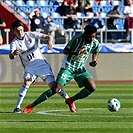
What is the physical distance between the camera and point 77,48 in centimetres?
1252

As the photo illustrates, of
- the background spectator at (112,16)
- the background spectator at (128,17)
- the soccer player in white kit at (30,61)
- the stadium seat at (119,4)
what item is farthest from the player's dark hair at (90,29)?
the stadium seat at (119,4)

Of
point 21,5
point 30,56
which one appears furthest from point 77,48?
point 21,5

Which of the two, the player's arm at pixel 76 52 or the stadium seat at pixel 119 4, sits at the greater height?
the player's arm at pixel 76 52

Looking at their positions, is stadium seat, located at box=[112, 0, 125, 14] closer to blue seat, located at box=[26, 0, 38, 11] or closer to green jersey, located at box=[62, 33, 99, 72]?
blue seat, located at box=[26, 0, 38, 11]

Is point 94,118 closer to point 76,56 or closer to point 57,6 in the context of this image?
point 76,56

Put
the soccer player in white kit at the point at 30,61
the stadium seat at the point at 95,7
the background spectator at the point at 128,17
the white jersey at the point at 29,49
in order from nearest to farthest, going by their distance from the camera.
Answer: the soccer player in white kit at the point at 30,61, the white jersey at the point at 29,49, the background spectator at the point at 128,17, the stadium seat at the point at 95,7

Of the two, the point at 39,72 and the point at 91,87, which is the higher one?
the point at 39,72

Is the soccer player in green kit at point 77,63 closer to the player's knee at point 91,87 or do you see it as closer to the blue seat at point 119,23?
the player's knee at point 91,87

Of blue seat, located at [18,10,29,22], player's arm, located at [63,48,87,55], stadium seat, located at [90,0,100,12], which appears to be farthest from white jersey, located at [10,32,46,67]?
stadium seat, located at [90,0,100,12]

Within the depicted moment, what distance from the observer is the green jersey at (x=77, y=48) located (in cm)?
1246

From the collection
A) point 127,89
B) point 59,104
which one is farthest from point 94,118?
point 127,89

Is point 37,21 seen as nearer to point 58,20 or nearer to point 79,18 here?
A: point 58,20

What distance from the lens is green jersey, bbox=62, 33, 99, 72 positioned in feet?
40.9

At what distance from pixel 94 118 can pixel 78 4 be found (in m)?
17.0
